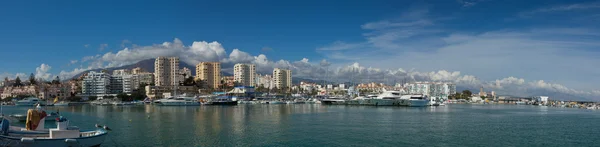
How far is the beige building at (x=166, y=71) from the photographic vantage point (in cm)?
13625

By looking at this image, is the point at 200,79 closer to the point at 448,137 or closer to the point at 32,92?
the point at 32,92

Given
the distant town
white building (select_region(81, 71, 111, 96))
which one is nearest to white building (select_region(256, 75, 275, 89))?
the distant town

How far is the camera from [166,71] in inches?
5433

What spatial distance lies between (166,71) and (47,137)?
404ft

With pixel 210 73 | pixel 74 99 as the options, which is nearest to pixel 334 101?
pixel 210 73

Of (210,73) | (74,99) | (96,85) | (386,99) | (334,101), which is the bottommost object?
(334,101)

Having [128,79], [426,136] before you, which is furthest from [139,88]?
[426,136]

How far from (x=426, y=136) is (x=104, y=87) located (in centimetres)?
11868

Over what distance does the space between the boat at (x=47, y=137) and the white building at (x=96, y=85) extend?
4549 inches

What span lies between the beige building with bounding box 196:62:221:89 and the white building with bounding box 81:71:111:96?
3317 centimetres

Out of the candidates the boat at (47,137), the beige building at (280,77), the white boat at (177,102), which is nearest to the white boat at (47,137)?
the boat at (47,137)

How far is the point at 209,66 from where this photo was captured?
153 meters

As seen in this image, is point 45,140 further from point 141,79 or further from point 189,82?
point 141,79

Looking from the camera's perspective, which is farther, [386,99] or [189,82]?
[189,82]
